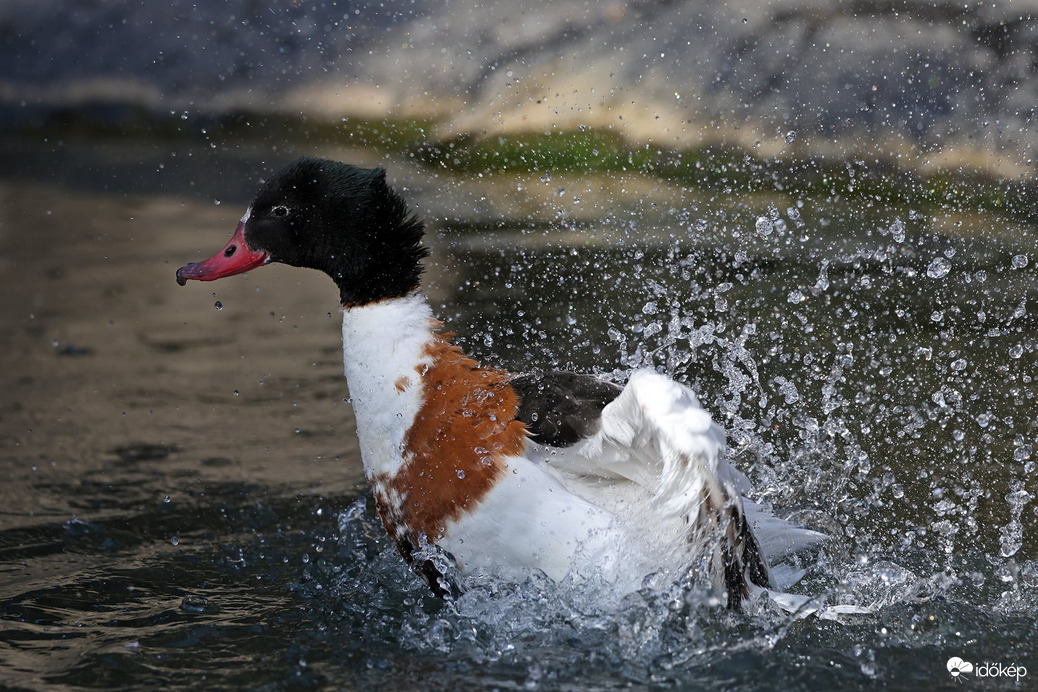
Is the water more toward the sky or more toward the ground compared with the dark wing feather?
more toward the ground

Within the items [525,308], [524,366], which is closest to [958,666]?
[524,366]

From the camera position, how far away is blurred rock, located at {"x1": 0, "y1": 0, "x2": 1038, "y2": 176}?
26.3ft

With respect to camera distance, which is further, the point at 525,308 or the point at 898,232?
the point at 898,232

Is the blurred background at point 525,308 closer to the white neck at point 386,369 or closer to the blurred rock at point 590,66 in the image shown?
the blurred rock at point 590,66

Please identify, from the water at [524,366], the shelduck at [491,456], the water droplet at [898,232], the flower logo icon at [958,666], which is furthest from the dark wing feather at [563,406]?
the water droplet at [898,232]

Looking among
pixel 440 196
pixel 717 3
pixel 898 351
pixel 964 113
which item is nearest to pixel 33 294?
pixel 440 196

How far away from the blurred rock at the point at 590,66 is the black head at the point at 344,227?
18.2 ft

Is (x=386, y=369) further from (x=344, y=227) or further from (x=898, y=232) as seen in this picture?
(x=898, y=232)

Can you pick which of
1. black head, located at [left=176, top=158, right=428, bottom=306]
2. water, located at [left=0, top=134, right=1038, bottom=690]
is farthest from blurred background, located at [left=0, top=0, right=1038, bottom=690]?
black head, located at [left=176, top=158, right=428, bottom=306]

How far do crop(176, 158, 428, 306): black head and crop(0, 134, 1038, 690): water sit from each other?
49 centimetres

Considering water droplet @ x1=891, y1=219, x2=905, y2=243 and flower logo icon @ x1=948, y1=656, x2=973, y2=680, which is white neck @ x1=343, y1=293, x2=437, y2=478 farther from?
water droplet @ x1=891, y1=219, x2=905, y2=243

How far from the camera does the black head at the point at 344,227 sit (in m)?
2.90

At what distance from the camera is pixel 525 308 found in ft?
17.7

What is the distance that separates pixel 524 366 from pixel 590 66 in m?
4.72
